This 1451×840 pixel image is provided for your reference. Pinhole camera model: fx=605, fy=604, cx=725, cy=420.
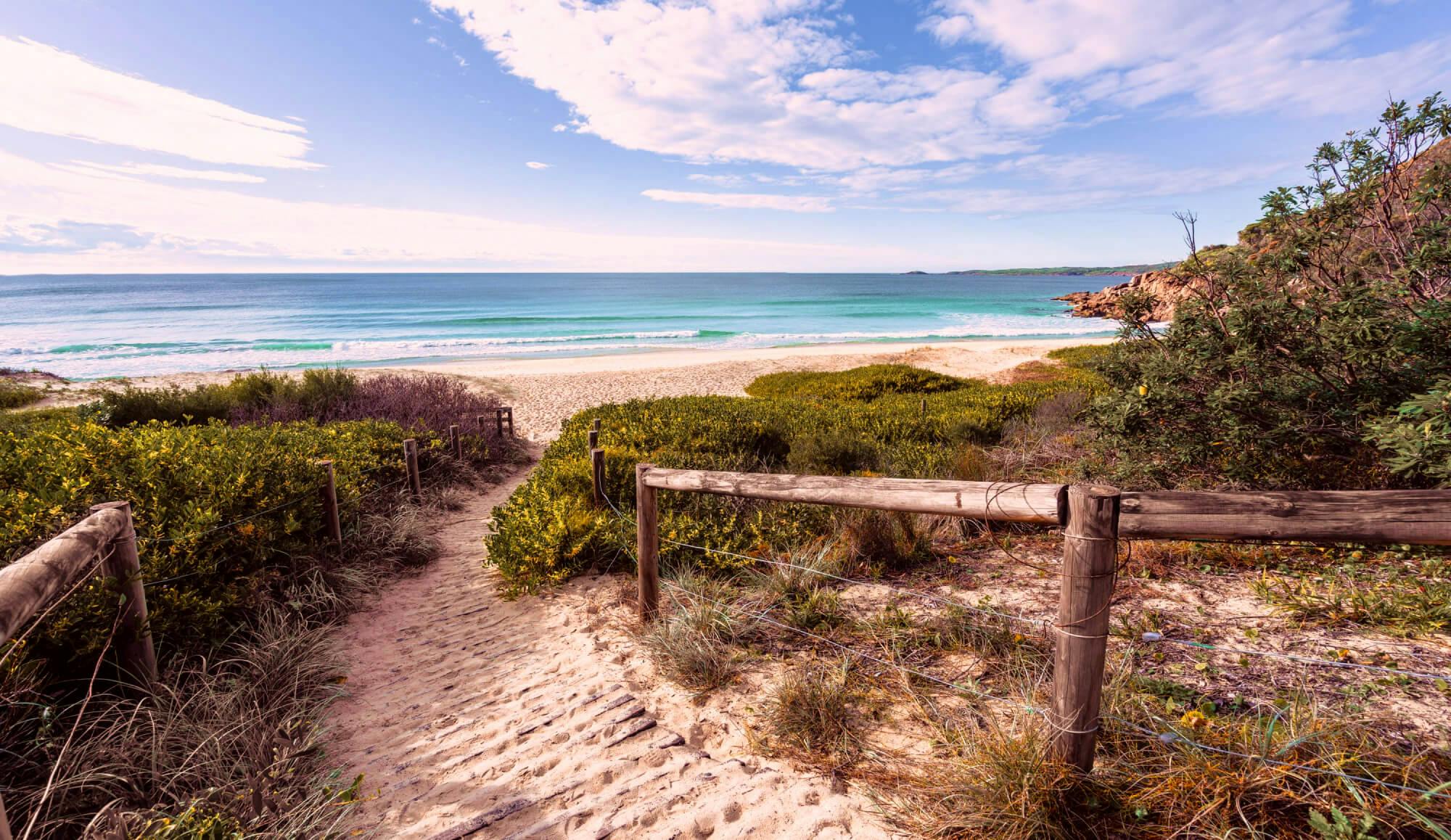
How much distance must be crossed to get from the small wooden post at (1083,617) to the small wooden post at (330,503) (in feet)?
20.1

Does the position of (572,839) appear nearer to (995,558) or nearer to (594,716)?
(594,716)

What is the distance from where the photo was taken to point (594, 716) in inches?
143

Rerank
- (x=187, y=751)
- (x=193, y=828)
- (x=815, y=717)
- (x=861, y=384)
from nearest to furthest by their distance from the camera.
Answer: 1. (x=193, y=828)
2. (x=187, y=751)
3. (x=815, y=717)
4. (x=861, y=384)

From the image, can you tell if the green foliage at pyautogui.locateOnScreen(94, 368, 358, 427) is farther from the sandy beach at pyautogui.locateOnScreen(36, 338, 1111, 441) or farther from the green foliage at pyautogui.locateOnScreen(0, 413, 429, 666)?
the green foliage at pyautogui.locateOnScreen(0, 413, 429, 666)

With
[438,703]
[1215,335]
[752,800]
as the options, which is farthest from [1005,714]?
[1215,335]

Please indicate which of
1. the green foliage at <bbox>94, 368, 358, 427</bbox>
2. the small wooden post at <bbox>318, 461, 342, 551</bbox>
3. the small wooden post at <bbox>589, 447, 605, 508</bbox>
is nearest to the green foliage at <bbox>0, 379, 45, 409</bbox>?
the green foliage at <bbox>94, 368, 358, 427</bbox>

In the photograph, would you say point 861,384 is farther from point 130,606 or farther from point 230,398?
point 130,606

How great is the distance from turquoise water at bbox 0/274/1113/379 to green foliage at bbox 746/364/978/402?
18.5 metres

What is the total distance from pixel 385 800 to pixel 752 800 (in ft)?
5.97

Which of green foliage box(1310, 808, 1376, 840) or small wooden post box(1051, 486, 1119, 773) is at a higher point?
small wooden post box(1051, 486, 1119, 773)

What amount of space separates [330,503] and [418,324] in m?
47.9

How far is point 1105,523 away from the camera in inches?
88.7

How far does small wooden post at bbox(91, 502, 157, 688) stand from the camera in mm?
3211

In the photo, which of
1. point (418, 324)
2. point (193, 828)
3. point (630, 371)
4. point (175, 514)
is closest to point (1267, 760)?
point (193, 828)
